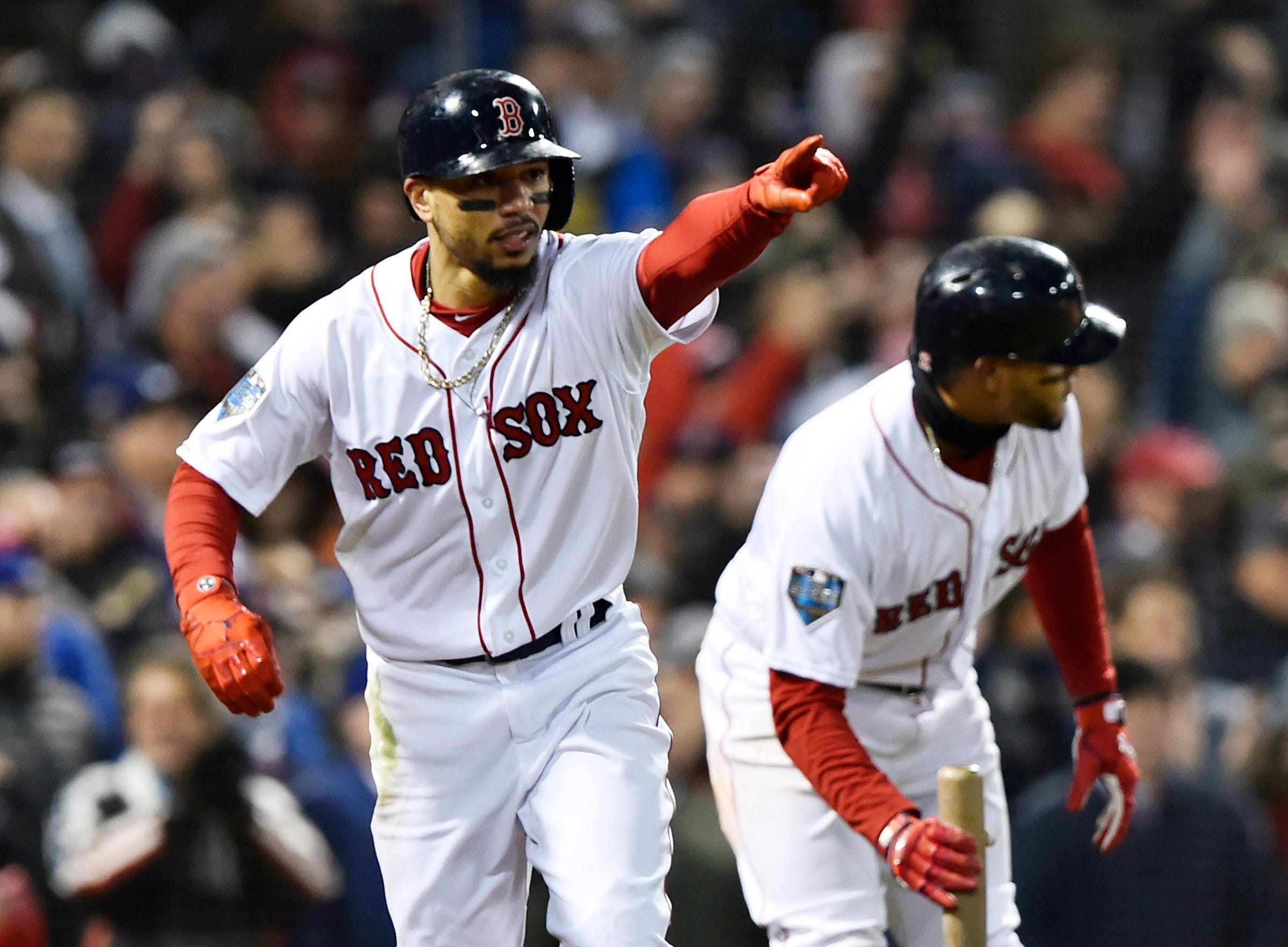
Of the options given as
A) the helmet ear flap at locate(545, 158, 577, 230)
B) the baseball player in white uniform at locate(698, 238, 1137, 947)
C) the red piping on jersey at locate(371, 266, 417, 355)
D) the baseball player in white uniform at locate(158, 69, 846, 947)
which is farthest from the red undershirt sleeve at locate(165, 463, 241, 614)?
the baseball player in white uniform at locate(698, 238, 1137, 947)

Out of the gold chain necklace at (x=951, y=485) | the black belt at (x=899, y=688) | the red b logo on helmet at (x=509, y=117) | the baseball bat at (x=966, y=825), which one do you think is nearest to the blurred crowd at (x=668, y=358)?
the gold chain necklace at (x=951, y=485)

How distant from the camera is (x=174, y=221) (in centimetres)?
677

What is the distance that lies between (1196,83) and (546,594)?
16.7 ft

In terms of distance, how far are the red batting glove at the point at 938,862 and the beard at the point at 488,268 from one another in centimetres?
103

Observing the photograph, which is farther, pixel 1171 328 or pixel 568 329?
pixel 1171 328

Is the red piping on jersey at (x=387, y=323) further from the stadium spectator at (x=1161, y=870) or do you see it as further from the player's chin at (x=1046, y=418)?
the stadium spectator at (x=1161, y=870)

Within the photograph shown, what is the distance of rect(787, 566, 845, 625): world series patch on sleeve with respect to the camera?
11.1 ft

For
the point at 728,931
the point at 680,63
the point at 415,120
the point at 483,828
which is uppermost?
the point at 680,63

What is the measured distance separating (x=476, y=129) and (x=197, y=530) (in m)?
0.75

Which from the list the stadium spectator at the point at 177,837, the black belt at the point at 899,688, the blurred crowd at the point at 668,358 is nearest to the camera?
the black belt at the point at 899,688

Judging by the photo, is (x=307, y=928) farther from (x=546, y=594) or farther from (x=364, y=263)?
(x=364, y=263)

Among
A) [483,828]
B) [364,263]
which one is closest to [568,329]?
[483,828]

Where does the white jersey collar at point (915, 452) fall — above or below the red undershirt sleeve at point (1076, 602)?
above

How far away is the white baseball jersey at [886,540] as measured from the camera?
3.40m
